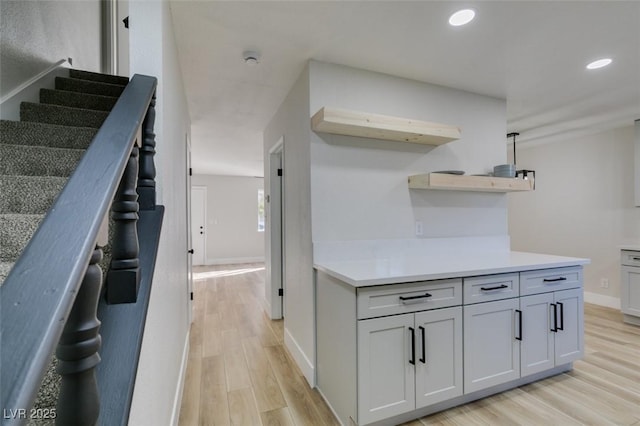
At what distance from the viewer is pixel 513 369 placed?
6.70 feet

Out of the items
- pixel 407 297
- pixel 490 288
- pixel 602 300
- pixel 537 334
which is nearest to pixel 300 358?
pixel 407 297

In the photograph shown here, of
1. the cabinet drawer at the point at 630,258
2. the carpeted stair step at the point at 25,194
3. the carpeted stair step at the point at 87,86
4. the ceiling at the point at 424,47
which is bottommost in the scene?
the cabinet drawer at the point at 630,258

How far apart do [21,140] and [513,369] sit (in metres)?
3.35

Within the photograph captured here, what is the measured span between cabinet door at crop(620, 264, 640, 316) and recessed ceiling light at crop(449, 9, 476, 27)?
11.4 feet

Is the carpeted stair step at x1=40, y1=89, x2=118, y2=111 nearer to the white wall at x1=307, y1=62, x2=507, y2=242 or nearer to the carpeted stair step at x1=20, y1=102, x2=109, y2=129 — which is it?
the carpeted stair step at x1=20, y1=102, x2=109, y2=129

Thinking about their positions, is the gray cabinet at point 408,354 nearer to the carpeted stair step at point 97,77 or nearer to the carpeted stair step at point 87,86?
the carpeted stair step at point 87,86

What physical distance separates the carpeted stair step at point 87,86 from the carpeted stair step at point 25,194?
53.9 inches

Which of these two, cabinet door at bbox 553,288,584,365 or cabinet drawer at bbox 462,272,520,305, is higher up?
cabinet drawer at bbox 462,272,520,305

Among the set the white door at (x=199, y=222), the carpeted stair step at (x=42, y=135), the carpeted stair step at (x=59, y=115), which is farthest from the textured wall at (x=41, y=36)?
the white door at (x=199, y=222)

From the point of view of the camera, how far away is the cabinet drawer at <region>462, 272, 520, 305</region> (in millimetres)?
1912

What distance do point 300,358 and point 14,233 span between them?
2040 mm

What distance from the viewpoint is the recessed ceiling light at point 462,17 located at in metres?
1.76

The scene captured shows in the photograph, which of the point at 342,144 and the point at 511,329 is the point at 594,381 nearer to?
the point at 511,329

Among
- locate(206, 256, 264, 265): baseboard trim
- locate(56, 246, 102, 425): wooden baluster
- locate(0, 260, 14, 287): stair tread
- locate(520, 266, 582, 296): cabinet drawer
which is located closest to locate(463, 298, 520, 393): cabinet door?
locate(520, 266, 582, 296): cabinet drawer
